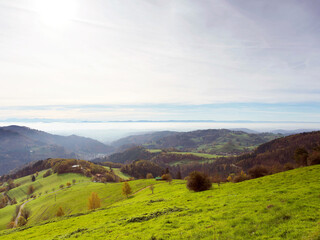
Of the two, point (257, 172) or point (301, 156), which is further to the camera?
point (301, 156)

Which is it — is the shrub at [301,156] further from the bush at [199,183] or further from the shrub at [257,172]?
the bush at [199,183]

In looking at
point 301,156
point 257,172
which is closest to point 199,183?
point 257,172

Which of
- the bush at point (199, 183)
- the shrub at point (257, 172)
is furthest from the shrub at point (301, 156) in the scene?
the bush at point (199, 183)

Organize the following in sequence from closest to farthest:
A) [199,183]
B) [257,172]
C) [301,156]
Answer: [199,183], [257,172], [301,156]

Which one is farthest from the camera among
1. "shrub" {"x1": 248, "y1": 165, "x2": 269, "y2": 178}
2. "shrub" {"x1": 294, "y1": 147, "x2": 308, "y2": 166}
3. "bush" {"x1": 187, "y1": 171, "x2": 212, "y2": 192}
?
"shrub" {"x1": 294, "y1": 147, "x2": 308, "y2": 166}

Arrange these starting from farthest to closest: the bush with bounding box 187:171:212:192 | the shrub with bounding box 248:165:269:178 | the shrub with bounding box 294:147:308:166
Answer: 1. the shrub with bounding box 294:147:308:166
2. the shrub with bounding box 248:165:269:178
3. the bush with bounding box 187:171:212:192

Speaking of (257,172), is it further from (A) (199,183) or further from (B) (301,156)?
(A) (199,183)

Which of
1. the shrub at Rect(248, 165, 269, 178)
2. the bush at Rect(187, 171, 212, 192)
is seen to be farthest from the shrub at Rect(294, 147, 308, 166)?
the bush at Rect(187, 171, 212, 192)

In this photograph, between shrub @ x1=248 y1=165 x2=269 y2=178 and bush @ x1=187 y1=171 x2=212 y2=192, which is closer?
bush @ x1=187 y1=171 x2=212 y2=192

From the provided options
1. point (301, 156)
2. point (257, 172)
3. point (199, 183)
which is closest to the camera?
point (199, 183)

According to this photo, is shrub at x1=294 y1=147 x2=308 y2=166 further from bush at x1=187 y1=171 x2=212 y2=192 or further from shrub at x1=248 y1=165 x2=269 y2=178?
bush at x1=187 y1=171 x2=212 y2=192

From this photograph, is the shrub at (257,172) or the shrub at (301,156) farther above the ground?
the shrub at (301,156)

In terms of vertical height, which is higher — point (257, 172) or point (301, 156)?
point (301, 156)

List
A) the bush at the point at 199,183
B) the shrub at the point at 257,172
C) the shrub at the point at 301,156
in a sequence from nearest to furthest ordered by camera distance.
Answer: the bush at the point at 199,183, the shrub at the point at 257,172, the shrub at the point at 301,156
